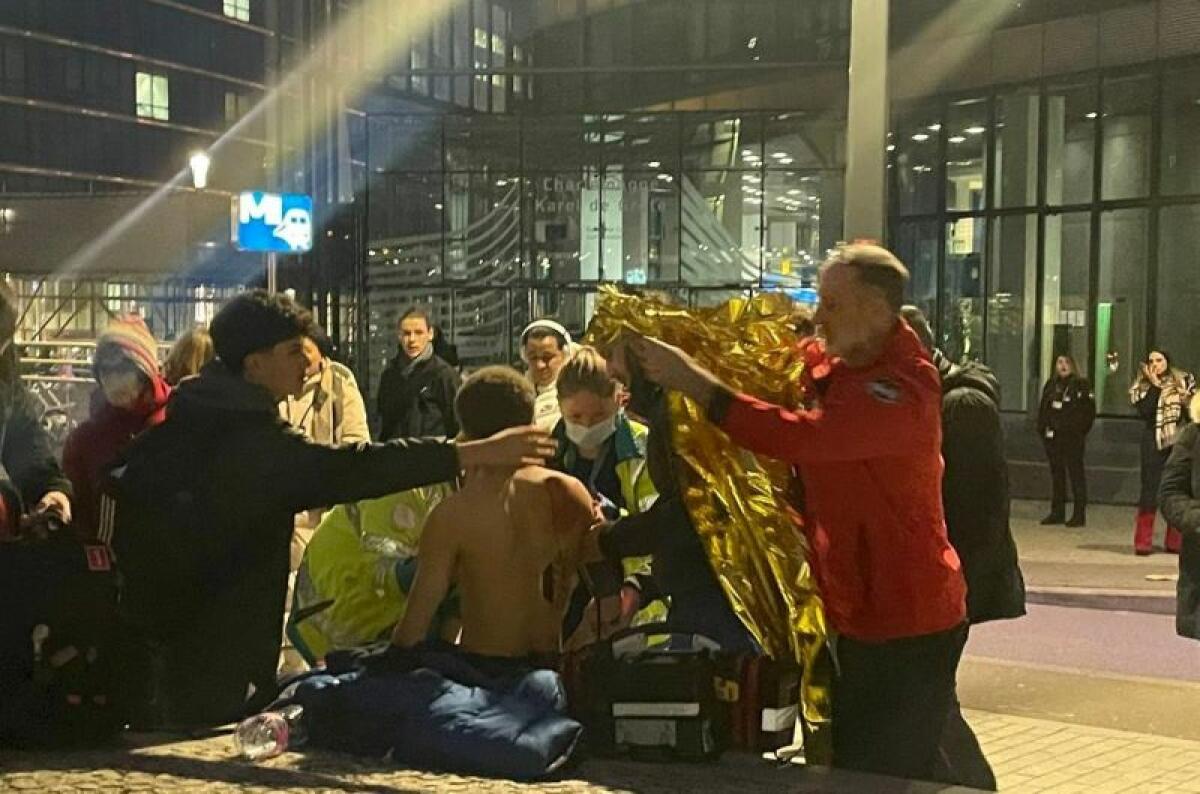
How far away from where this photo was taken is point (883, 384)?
4074mm

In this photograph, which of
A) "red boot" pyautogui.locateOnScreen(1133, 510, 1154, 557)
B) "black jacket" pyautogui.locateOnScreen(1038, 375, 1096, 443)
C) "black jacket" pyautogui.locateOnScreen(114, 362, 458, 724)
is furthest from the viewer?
"black jacket" pyautogui.locateOnScreen(1038, 375, 1096, 443)

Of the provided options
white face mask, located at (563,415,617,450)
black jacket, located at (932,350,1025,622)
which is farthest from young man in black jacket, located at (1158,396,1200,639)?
white face mask, located at (563,415,617,450)

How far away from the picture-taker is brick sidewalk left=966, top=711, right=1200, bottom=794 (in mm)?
5871

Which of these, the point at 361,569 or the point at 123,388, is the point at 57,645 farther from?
the point at 123,388

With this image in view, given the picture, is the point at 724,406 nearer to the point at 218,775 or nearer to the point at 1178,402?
the point at 218,775

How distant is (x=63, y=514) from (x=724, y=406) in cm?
234

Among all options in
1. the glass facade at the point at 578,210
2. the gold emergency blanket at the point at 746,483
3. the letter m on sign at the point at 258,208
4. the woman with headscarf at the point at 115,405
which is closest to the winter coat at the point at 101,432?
the woman with headscarf at the point at 115,405

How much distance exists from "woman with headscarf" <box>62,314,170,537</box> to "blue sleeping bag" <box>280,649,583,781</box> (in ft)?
8.26

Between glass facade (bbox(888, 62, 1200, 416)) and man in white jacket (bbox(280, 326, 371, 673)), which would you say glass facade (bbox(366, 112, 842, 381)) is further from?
man in white jacket (bbox(280, 326, 371, 673))

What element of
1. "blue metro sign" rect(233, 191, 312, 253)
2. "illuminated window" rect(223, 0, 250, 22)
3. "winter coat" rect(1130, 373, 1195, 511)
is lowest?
"winter coat" rect(1130, 373, 1195, 511)

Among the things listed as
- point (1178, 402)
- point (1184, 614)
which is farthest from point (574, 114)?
point (1184, 614)

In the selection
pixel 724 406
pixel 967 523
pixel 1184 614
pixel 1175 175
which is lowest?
pixel 1184 614

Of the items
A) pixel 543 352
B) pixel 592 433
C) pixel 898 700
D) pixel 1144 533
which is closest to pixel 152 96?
pixel 1144 533

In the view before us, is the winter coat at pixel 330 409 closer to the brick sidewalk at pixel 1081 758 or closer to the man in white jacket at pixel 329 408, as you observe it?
the man in white jacket at pixel 329 408
